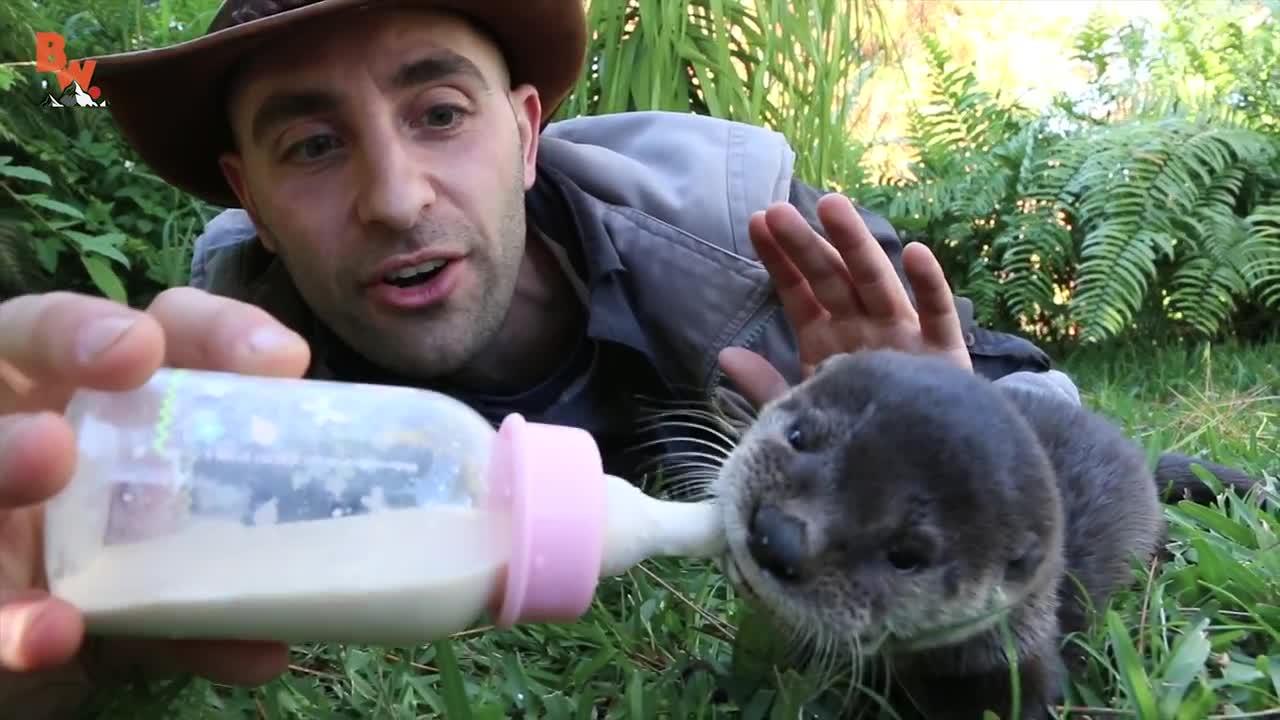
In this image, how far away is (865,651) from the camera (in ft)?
3.86

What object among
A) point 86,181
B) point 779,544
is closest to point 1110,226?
point 779,544

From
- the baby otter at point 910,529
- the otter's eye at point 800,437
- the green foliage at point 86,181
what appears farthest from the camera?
the green foliage at point 86,181

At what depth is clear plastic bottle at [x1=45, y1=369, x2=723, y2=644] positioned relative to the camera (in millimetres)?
891

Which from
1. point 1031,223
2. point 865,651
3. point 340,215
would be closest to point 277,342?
point 865,651

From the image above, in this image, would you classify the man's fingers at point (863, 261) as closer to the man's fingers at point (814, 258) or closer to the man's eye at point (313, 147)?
the man's fingers at point (814, 258)

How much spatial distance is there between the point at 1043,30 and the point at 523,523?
30.0ft

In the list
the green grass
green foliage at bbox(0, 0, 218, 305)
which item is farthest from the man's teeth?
green foliage at bbox(0, 0, 218, 305)

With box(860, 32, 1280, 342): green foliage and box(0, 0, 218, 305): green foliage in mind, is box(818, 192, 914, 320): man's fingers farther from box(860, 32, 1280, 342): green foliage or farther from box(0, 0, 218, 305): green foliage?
box(860, 32, 1280, 342): green foliage

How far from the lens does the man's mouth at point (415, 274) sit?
204 centimetres

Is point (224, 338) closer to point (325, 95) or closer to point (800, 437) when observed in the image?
point (800, 437)

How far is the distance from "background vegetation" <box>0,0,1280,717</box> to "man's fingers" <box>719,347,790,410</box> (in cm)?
44

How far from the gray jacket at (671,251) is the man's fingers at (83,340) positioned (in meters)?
1.43

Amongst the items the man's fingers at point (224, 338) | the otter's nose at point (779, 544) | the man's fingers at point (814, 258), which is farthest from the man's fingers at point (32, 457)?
the man's fingers at point (814, 258)

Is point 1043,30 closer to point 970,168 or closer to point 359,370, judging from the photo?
point 970,168
